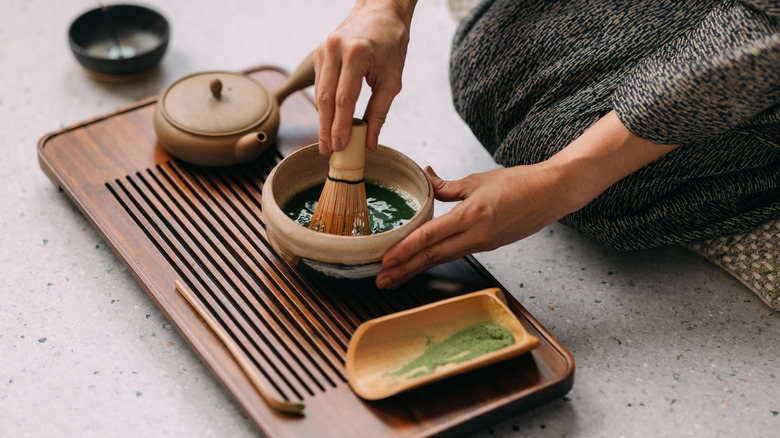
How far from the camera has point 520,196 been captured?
131cm

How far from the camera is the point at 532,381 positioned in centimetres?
124

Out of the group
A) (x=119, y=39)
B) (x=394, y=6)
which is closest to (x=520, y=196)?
(x=394, y=6)

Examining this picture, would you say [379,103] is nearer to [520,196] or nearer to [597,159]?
[520,196]

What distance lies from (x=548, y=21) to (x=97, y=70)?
1.26 metres

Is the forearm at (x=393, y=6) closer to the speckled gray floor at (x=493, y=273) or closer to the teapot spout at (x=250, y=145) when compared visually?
the teapot spout at (x=250, y=145)

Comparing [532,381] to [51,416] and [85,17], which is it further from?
[85,17]

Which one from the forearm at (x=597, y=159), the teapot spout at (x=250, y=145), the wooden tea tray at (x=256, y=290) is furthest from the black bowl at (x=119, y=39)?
the forearm at (x=597, y=159)

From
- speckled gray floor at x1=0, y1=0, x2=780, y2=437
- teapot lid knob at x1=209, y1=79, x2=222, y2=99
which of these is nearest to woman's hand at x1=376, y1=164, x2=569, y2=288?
speckled gray floor at x1=0, y1=0, x2=780, y2=437

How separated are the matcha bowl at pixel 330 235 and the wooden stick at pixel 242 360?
0.18 metres

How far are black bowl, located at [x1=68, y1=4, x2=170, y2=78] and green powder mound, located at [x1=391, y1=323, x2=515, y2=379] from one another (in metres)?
1.29

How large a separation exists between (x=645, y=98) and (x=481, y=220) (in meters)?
0.36

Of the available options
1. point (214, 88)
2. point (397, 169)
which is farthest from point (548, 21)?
point (214, 88)

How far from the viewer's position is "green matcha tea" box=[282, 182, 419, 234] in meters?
1.42

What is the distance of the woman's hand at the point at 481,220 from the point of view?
4.21 ft
